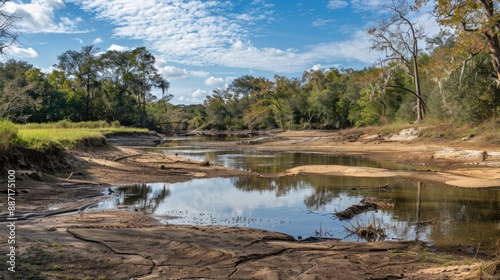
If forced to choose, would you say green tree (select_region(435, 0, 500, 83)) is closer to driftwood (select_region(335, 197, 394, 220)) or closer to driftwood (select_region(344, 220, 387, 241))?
driftwood (select_region(335, 197, 394, 220))

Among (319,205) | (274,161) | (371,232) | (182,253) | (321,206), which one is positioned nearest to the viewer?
(182,253)

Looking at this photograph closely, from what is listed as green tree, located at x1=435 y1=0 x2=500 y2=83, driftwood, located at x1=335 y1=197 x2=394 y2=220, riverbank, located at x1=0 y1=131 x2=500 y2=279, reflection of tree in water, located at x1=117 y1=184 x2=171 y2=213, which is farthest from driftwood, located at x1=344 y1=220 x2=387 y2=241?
green tree, located at x1=435 y1=0 x2=500 y2=83

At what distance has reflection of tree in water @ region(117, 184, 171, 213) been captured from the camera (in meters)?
13.0

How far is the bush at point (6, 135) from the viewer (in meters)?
12.5

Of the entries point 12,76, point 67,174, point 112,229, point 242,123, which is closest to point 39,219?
point 112,229

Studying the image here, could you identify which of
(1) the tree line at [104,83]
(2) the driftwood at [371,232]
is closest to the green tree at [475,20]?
(2) the driftwood at [371,232]

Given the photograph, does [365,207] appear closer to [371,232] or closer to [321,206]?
[321,206]

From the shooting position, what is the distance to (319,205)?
44.6 feet

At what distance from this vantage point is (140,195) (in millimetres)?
14844

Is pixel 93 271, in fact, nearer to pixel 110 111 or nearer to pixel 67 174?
pixel 67 174

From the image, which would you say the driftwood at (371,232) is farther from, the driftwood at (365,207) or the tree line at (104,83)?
the tree line at (104,83)

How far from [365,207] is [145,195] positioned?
8.36m

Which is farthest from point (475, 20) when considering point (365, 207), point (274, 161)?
point (274, 161)

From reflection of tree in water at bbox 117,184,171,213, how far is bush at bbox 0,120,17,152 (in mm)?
4201
